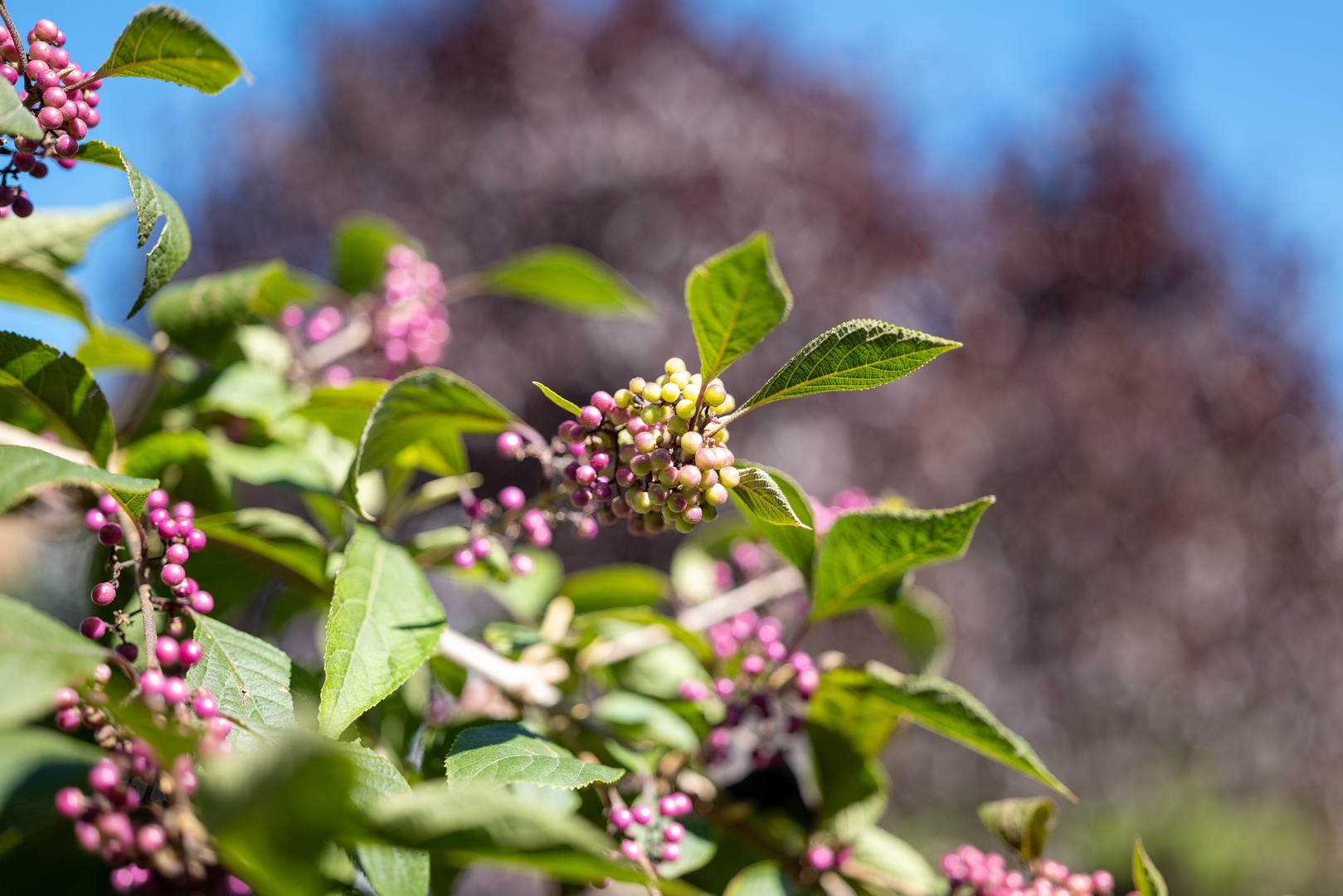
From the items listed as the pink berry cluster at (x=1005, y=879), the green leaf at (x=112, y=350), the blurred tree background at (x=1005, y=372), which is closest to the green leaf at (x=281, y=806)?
the pink berry cluster at (x=1005, y=879)

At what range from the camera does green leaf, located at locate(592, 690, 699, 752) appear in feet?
3.21

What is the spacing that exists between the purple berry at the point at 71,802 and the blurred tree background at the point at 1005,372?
531 cm

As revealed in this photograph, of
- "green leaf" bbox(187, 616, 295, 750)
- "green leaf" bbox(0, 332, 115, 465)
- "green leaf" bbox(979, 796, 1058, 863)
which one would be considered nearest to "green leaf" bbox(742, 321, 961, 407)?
"green leaf" bbox(187, 616, 295, 750)

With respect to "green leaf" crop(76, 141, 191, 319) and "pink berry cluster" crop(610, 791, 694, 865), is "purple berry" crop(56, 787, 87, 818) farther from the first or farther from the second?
"pink berry cluster" crop(610, 791, 694, 865)

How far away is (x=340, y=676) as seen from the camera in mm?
589

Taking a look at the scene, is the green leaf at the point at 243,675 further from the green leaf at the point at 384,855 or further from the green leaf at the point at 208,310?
the green leaf at the point at 208,310

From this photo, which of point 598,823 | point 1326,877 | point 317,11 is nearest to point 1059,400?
point 1326,877

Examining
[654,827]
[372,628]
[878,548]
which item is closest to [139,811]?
[372,628]

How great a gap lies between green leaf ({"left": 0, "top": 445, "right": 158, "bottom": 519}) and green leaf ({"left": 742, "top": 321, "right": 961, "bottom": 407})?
412 millimetres

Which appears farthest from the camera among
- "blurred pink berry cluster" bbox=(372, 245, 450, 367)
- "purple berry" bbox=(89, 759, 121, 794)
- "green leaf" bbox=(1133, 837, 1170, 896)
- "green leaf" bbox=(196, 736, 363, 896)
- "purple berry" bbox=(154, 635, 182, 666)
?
"blurred pink berry cluster" bbox=(372, 245, 450, 367)

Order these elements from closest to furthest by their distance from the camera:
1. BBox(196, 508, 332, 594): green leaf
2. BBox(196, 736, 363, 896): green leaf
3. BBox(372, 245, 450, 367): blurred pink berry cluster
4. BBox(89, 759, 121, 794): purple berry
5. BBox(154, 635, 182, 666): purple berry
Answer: BBox(196, 736, 363, 896): green leaf < BBox(89, 759, 121, 794): purple berry < BBox(154, 635, 182, 666): purple berry < BBox(196, 508, 332, 594): green leaf < BBox(372, 245, 450, 367): blurred pink berry cluster

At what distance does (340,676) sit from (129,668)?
5.2 inches

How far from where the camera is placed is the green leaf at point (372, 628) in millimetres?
582

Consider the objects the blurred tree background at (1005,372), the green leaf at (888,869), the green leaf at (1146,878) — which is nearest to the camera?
the green leaf at (1146,878)
